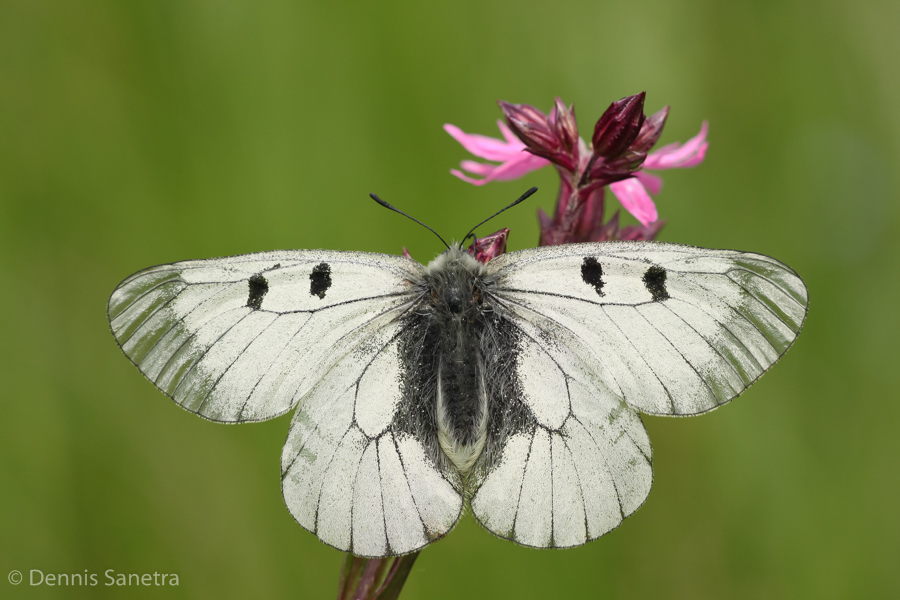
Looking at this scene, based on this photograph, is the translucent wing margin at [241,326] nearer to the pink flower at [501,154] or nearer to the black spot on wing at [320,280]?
the black spot on wing at [320,280]

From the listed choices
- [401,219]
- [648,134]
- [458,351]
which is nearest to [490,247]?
[458,351]

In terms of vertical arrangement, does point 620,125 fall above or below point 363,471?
above

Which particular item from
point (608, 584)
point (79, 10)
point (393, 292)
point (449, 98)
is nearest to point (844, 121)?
point (449, 98)

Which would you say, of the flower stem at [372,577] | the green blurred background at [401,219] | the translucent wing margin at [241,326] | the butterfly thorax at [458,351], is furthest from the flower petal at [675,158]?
the flower stem at [372,577]

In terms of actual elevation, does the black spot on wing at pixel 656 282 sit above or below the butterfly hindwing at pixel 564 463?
above

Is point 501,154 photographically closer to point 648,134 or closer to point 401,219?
point 648,134

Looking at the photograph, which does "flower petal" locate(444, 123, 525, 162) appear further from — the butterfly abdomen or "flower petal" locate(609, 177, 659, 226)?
the butterfly abdomen
